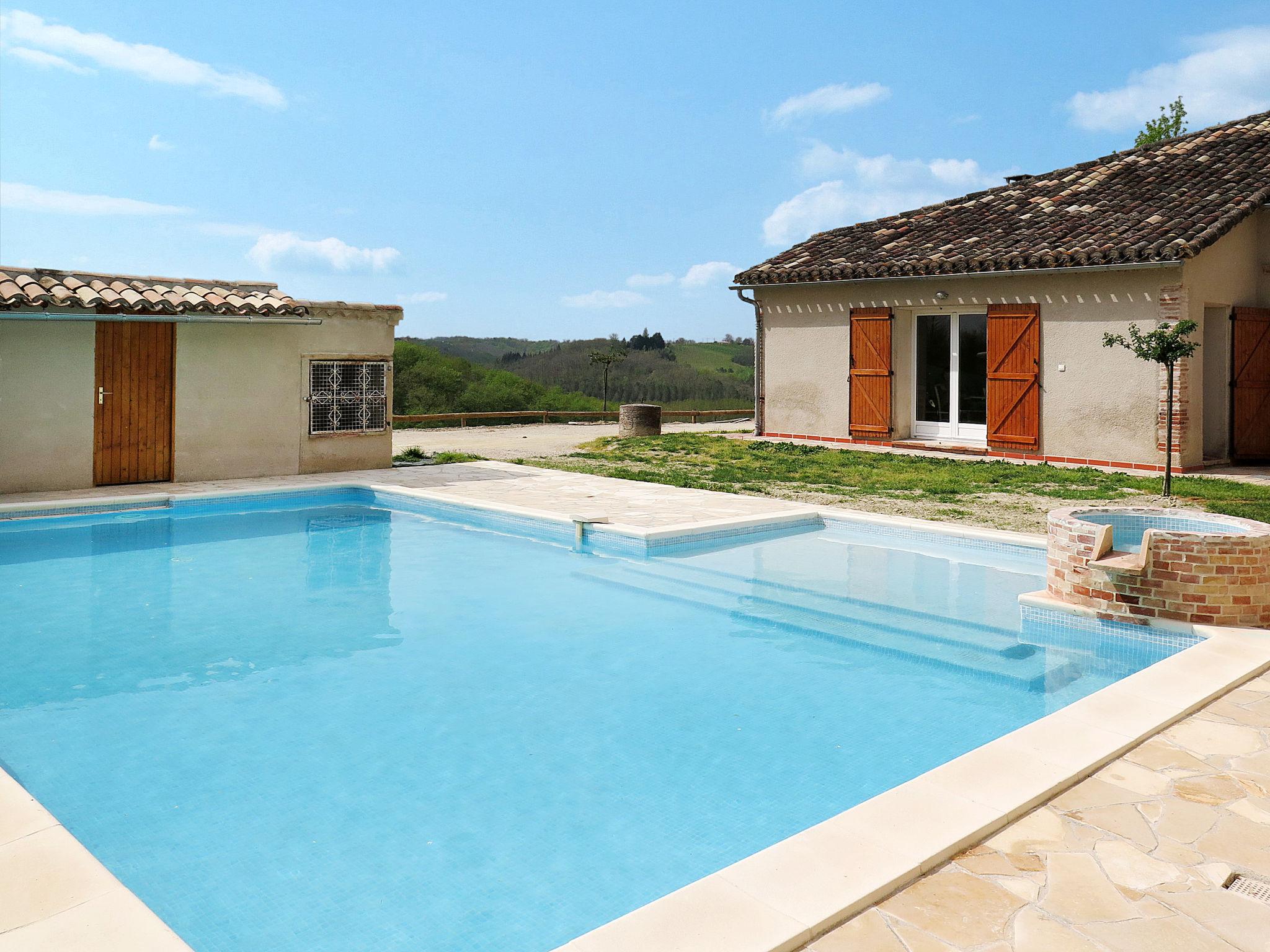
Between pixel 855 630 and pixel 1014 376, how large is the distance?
952 cm

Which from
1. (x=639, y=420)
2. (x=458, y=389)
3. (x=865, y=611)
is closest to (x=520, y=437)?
(x=639, y=420)

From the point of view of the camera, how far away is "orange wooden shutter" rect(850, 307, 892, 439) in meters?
15.6

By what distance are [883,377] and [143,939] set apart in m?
14.6

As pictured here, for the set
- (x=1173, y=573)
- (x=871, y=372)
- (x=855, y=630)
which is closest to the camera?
(x=1173, y=573)

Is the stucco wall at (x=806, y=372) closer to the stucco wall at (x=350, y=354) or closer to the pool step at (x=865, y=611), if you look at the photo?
the stucco wall at (x=350, y=354)

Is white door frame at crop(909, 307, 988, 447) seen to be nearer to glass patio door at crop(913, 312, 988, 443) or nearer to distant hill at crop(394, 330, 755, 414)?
glass patio door at crop(913, 312, 988, 443)

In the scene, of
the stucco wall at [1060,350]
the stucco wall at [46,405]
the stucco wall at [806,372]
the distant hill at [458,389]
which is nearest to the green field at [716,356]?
the distant hill at [458,389]

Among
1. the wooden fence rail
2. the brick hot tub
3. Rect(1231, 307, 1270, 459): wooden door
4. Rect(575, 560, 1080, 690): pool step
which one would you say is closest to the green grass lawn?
Rect(1231, 307, 1270, 459): wooden door

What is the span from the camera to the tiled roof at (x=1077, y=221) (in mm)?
12906

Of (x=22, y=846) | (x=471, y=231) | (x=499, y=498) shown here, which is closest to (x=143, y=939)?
(x=22, y=846)

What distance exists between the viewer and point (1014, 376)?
14.2 meters

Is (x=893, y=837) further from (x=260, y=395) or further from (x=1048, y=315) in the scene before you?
(x=1048, y=315)

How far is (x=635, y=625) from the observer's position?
6.14m

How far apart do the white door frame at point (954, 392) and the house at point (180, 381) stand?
8313mm
